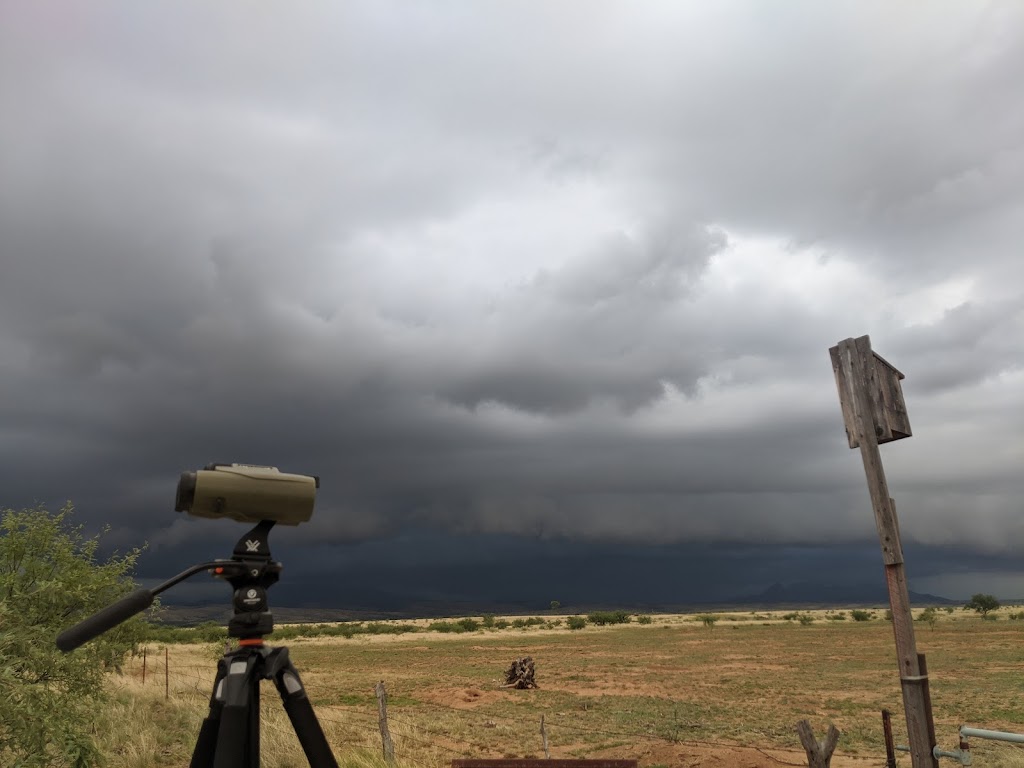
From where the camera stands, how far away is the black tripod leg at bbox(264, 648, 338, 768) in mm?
2684

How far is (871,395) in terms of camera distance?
17.3 ft

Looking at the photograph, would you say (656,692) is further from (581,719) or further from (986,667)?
(986,667)

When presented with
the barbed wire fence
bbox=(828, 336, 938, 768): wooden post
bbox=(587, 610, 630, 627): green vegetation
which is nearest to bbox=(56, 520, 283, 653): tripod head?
bbox=(828, 336, 938, 768): wooden post

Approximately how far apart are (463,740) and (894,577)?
12076 mm

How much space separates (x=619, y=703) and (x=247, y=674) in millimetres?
20107

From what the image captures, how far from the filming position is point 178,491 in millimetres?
2805

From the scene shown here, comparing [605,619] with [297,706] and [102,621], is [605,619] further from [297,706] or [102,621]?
[102,621]

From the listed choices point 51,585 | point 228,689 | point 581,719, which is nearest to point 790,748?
point 581,719

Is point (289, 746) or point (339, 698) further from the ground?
point (289, 746)

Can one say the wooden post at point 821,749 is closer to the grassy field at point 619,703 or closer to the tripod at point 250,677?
the grassy field at point 619,703

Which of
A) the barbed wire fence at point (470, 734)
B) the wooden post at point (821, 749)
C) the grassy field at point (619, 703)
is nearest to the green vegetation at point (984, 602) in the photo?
the grassy field at point (619, 703)

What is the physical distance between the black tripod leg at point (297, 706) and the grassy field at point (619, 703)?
557 centimetres

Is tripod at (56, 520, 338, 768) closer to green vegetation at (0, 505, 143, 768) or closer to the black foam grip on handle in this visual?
the black foam grip on handle

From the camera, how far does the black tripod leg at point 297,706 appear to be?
8.80 ft
